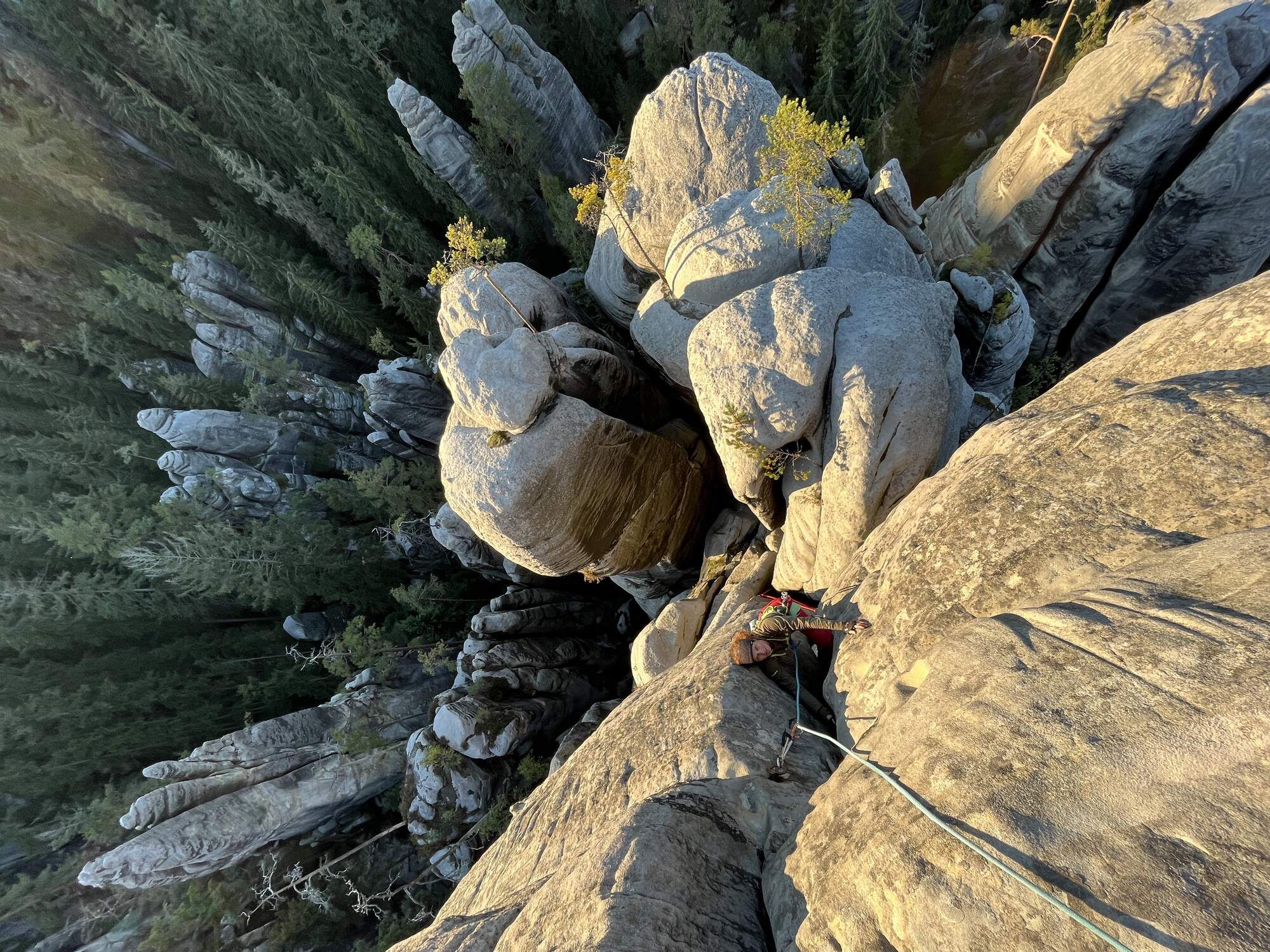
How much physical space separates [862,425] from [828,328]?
65.0 inches

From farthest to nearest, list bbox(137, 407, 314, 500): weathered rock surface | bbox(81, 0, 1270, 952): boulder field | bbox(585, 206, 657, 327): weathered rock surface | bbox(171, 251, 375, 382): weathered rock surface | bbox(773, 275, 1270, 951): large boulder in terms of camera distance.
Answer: bbox(171, 251, 375, 382): weathered rock surface
bbox(137, 407, 314, 500): weathered rock surface
bbox(585, 206, 657, 327): weathered rock surface
bbox(81, 0, 1270, 952): boulder field
bbox(773, 275, 1270, 951): large boulder

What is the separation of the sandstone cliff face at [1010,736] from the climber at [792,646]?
1.02 ft

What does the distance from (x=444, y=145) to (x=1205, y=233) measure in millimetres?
21114

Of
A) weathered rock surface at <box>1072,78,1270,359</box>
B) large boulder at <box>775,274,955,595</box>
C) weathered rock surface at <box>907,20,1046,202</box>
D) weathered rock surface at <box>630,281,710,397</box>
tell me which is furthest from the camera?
weathered rock surface at <box>907,20,1046,202</box>

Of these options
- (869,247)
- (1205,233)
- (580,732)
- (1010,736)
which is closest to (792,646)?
(1010,736)

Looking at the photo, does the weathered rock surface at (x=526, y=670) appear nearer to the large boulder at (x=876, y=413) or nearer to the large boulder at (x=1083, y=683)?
the large boulder at (x=876, y=413)

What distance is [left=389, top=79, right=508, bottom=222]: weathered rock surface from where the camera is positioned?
17.3 metres

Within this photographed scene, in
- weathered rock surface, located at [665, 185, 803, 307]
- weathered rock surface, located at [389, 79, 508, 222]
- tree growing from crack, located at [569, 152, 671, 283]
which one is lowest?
weathered rock surface, located at [665, 185, 803, 307]

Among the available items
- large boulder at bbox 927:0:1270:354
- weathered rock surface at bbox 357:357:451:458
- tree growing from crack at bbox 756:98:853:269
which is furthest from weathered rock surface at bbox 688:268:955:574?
weathered rock surface at bbox 357:357:451:458

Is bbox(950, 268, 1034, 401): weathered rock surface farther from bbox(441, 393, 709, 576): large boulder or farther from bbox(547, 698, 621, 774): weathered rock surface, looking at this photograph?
bbox(547, 698, 621, 774): weathered rock surface

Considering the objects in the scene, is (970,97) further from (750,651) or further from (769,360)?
(750,651)

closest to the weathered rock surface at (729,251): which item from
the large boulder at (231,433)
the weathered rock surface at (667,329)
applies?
the weathered rock surface at (667,329)

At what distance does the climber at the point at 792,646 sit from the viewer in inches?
263

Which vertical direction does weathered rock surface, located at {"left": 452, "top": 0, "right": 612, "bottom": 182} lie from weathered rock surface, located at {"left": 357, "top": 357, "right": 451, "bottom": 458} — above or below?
above
